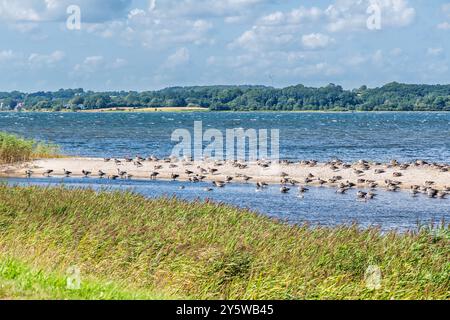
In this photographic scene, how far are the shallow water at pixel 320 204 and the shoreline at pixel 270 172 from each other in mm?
2124

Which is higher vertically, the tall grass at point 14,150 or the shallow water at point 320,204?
the tall grass at point 14,150

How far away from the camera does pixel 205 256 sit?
1803 centimetres

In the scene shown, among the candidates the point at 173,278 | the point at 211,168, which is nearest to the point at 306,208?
the point at 211,168

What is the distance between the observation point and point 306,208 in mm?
36562

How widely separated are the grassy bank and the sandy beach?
80.1 feet

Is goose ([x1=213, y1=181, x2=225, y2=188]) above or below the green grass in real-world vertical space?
below

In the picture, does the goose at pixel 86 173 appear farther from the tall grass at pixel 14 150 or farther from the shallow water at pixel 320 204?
the tall grass at pixel 14 150

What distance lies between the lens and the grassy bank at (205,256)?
1639 cm

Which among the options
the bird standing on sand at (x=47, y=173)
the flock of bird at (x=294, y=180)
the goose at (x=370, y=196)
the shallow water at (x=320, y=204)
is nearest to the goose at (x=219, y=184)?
the flock of bird at (x=294, y=180)

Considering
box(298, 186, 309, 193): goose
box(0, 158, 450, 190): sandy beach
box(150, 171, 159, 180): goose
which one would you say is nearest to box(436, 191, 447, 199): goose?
box(0, 158, 450, 190): sandy beach

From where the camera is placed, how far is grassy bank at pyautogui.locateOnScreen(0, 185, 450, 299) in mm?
16391

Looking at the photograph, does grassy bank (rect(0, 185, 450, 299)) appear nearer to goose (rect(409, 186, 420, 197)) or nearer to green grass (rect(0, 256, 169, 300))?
green grass (rect(0, 256, 169, 300))
